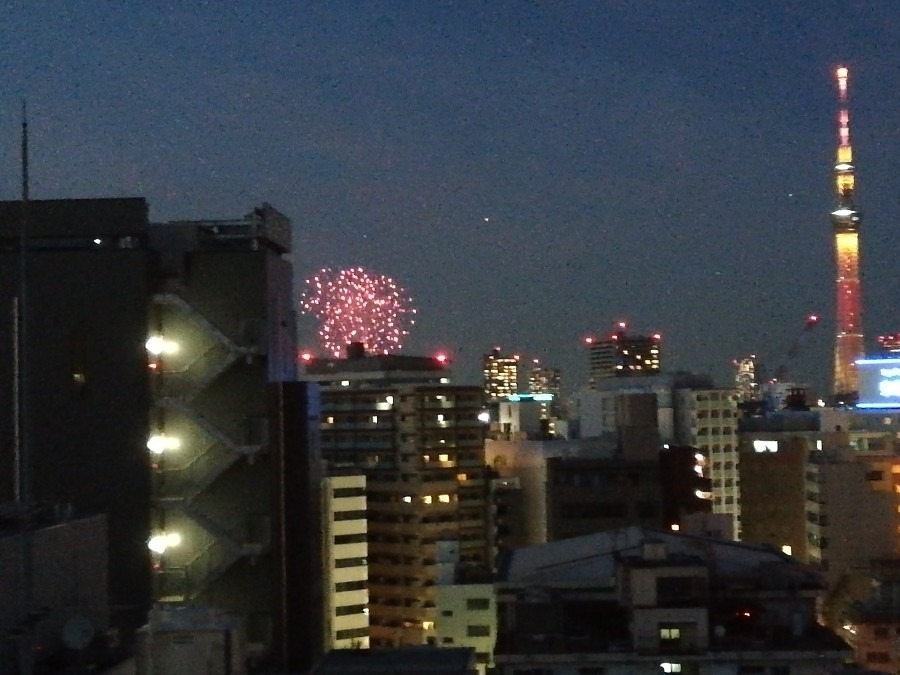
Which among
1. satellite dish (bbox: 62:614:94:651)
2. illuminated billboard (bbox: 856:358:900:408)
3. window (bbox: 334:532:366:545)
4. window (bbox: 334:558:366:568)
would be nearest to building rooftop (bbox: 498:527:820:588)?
satellite dish (bbox: 62:614:94:651)

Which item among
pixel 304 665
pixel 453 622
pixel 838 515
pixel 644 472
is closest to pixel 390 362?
pixel 838 515

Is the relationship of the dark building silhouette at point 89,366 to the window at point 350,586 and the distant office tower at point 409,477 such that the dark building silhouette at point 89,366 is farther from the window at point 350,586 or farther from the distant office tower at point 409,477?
the distant office tower at point 409,477

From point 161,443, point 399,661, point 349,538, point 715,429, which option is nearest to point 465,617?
point 349,538

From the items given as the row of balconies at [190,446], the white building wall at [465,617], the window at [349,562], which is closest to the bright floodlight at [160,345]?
the row of balconies at [190,446]

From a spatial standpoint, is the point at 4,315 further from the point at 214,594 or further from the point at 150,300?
Answer: the point at 214,594

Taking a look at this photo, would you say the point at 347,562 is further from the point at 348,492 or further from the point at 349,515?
the point at 348,492
